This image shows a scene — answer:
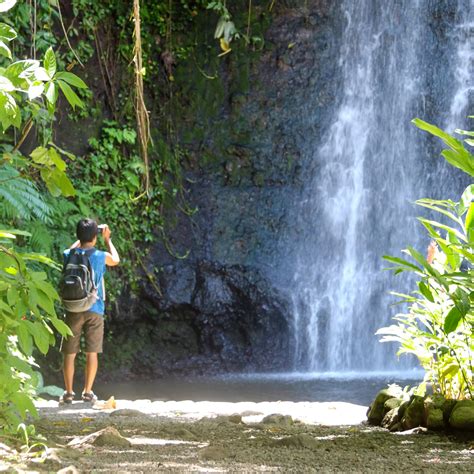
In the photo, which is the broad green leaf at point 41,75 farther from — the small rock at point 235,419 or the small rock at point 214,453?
the small rock at point 235,419

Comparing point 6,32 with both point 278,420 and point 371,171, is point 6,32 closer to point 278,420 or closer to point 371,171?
point 278,420

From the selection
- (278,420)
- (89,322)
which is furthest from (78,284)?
(278,420)

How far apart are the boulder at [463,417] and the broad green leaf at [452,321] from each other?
0.71 metres

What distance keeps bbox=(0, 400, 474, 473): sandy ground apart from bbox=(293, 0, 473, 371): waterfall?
23.1 ft

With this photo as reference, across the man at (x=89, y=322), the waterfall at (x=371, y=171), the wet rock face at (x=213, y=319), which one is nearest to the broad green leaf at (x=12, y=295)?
the man at (x=89, y=322)

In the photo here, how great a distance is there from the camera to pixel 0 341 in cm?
329

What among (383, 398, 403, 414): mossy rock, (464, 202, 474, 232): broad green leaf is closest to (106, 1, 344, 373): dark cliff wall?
(383, 398, 403, 414): mossy rock

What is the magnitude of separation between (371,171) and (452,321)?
10210 millimetres

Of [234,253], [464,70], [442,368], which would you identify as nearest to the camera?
[442,368]

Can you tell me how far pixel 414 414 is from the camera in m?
5.18

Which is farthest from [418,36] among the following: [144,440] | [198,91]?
[144,440]

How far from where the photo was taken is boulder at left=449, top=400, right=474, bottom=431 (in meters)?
4.74

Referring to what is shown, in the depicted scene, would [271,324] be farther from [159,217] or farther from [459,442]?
[459,442]

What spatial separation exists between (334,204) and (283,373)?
3.24m
